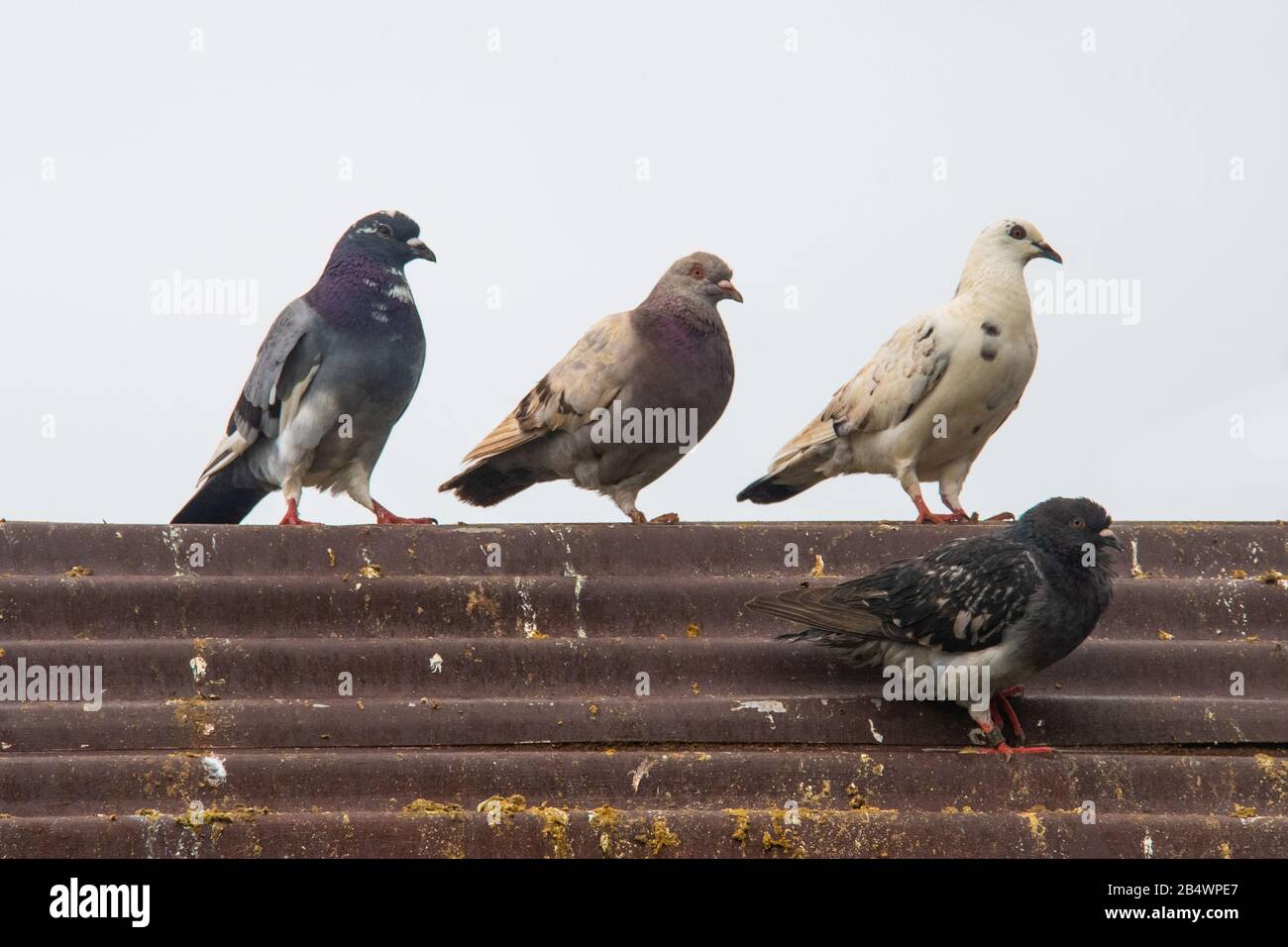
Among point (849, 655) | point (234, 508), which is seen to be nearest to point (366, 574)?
point (849, 655)

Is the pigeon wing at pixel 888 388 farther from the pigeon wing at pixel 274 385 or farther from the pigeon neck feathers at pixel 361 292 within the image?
the pigeon wing at pixel 274 385

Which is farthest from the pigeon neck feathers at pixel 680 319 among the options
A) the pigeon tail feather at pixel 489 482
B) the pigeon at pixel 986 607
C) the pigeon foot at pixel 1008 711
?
the pigeon foot at pixel 1008 711

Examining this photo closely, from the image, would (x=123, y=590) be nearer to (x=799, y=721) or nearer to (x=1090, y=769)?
(x=799, y=721)


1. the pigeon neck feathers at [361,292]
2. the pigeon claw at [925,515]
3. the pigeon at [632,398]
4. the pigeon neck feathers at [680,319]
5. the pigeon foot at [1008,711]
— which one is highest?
the pigeon neck feathers at [361,292]

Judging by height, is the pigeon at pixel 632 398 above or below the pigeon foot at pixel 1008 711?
above

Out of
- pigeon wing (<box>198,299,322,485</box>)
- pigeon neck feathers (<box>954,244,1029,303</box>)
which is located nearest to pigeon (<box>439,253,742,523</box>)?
pigeon wing (<box>198,299,322,485</box>)

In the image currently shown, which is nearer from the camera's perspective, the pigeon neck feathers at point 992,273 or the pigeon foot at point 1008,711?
the pigeon foot at point 1008,711

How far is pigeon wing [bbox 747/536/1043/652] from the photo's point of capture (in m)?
5.36

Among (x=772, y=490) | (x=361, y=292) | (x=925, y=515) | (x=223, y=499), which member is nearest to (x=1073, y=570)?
(x=925, y=515)

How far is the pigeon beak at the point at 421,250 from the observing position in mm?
7887

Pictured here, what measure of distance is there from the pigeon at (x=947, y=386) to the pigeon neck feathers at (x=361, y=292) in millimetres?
2060

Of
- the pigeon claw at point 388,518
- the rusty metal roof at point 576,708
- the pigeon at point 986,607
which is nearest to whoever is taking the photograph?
the rusty metal roof at point 576,708

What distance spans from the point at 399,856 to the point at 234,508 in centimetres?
378

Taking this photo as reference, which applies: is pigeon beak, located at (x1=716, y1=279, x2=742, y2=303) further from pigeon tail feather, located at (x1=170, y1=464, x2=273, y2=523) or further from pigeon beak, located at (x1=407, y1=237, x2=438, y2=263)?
pigeon tail feather, located at (x1=170, y1=464, x2=273, y2=523)
